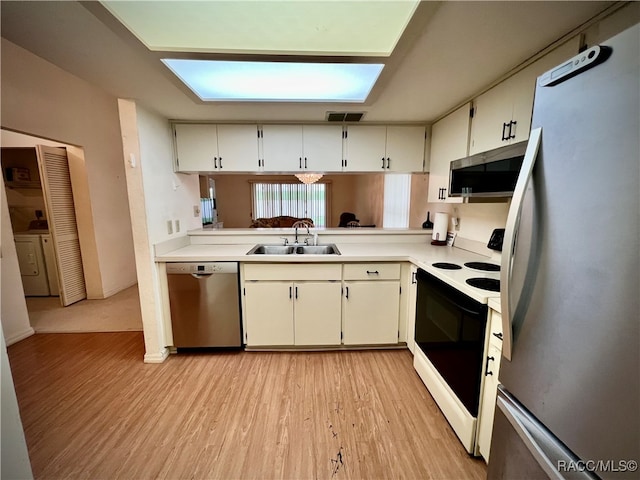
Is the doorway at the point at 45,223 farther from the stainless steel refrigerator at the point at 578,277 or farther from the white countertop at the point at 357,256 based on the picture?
the stainless steel refrigerator at the point at 578,277

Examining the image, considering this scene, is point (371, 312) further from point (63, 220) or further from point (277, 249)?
point (63, 220)

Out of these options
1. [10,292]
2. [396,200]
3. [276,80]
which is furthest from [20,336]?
[396,200]

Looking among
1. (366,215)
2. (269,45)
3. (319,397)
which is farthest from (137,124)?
(366,215)

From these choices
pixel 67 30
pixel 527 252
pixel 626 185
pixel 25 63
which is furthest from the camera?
pixel 25 63

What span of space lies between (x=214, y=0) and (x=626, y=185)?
1.47 meters

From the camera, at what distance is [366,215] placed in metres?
6.74

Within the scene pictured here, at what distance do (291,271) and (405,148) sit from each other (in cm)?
163

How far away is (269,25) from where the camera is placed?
1.17 m

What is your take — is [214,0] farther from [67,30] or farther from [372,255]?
[372,255]

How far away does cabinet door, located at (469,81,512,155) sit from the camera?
4.91ft

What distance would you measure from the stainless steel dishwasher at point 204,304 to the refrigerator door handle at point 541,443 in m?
1.85

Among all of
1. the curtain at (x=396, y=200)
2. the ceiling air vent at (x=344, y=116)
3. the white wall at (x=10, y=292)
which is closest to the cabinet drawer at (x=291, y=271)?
the ceiling air vent at (x=344, y=116)

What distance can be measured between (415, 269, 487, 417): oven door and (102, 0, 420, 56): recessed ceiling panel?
53.0 inches

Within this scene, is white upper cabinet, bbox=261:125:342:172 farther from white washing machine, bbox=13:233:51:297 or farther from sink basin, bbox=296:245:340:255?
white washing machine, bbox=13:233:51:297
